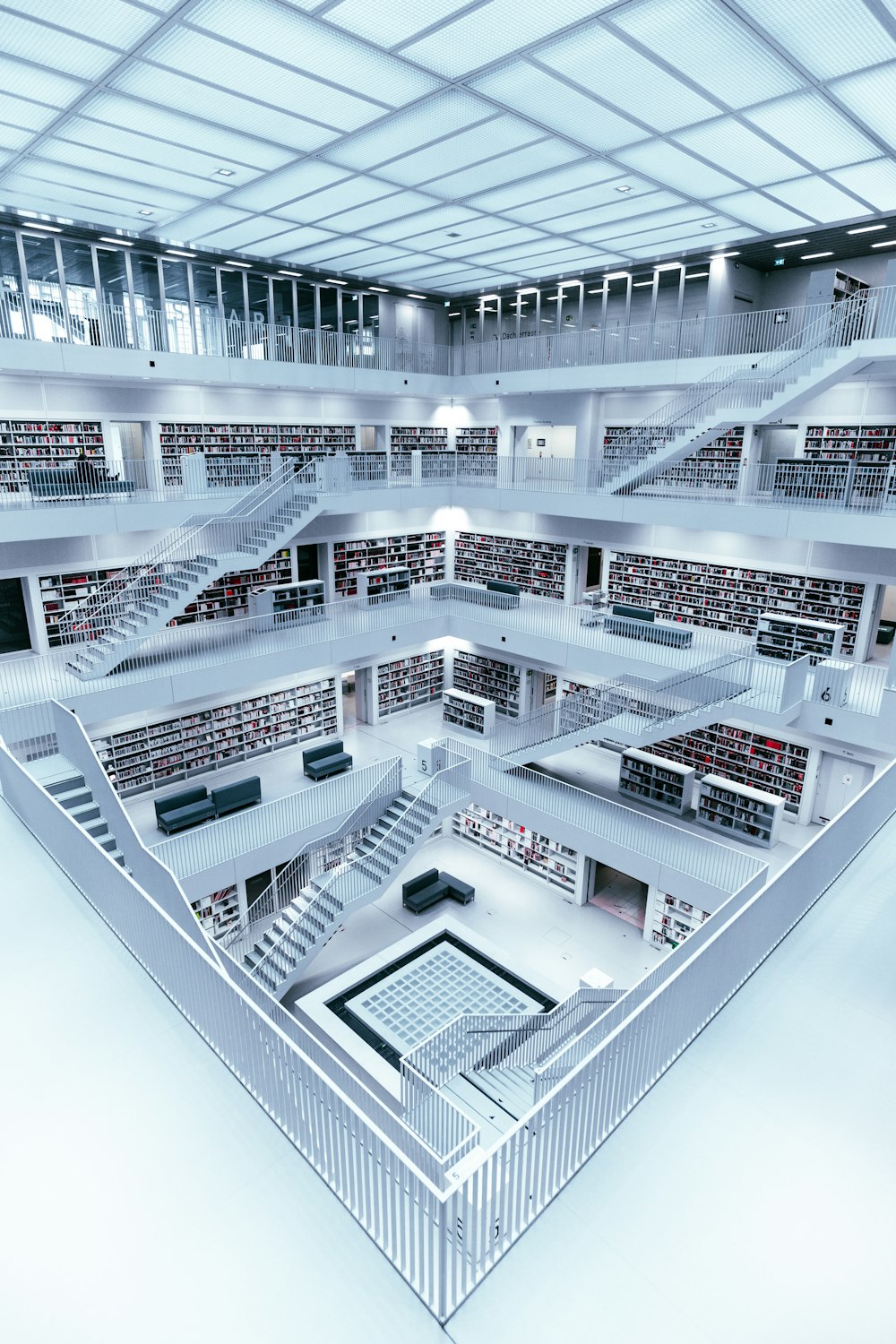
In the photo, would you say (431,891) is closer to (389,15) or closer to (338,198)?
(338,198)

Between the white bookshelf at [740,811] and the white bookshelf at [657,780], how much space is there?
377 millimetres

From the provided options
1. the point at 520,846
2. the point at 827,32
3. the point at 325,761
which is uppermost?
the point at 827,32

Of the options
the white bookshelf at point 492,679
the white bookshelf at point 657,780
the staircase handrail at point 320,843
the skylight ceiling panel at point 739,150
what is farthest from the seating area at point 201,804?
the skylight ceiling panel at point 739,150

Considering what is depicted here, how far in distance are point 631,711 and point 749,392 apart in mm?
5637

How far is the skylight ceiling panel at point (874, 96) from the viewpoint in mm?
6742

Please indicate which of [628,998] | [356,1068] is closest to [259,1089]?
[628,998]

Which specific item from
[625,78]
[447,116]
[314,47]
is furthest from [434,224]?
[314,47]

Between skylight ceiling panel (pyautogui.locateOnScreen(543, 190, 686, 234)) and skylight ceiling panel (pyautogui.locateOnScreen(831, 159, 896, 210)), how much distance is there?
82.0 inches

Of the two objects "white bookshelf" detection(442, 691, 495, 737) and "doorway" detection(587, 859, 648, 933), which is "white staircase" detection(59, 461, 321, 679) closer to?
"white bookshelf" detection(442, 691, 495, 737)

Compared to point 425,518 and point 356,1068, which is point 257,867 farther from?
point 425,518

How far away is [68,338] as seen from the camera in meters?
12.3

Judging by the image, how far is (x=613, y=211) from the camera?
10805 millimetres

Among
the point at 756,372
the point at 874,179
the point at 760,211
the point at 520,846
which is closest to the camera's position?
the point at 874,179

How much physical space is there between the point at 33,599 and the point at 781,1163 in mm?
12702
